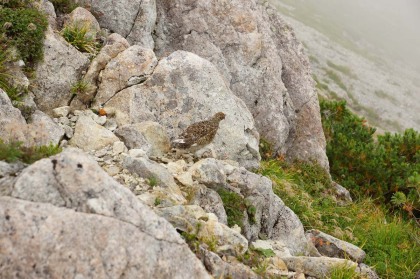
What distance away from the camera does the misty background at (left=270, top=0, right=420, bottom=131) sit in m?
60.1

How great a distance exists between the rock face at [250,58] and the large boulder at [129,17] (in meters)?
0.81

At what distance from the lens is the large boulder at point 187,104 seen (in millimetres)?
11469

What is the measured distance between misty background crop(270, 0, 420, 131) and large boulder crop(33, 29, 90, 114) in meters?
45.4

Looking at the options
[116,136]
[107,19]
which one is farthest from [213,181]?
[107,19]

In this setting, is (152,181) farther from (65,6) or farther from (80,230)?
(65,6)

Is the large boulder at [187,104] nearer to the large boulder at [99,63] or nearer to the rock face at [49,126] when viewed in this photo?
the large boulder at [99,63]

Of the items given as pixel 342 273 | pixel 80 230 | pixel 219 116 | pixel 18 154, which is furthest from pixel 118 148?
pixel 342 273

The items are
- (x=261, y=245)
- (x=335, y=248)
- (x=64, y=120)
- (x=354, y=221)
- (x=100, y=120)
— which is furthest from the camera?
(x=354, y=221)

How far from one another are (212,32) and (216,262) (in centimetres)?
1221

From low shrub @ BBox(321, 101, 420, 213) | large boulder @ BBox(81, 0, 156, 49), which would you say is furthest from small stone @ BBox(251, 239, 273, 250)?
large boulder @ BBox(81, 0, 156, 49)

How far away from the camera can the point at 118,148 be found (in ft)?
30.5

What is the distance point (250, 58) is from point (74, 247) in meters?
13.6

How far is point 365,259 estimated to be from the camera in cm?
1058

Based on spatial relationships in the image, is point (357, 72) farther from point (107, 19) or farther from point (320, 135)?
point (107, 19)
